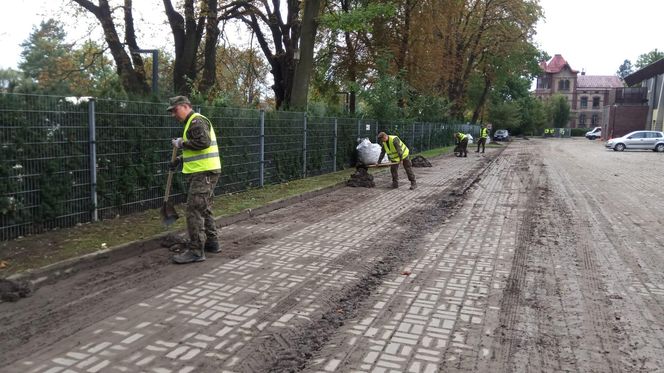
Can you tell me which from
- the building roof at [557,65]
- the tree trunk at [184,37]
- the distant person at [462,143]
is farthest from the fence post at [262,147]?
the building roof at [557,65]

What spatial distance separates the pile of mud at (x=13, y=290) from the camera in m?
5.02

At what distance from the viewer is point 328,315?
15.6 feet

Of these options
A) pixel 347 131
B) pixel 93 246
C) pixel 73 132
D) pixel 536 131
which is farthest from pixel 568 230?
pixel 536 131

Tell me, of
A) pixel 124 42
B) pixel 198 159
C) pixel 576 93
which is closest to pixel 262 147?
pixel 198 159

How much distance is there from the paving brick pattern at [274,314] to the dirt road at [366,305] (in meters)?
0.02

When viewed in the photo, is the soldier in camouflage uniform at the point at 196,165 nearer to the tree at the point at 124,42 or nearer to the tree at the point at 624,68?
the tree at the point at 124,42

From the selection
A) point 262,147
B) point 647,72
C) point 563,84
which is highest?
point 563,84

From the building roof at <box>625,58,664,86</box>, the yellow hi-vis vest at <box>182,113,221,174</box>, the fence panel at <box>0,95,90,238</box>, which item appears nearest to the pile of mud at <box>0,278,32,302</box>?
the fence panel at <box>0,95,90,238</box>

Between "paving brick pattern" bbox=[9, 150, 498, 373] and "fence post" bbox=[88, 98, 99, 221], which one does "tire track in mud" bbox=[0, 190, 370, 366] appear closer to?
"paving brick pattern" bbox=[9, 150, 498, 373]

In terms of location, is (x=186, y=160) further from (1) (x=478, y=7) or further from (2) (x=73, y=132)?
(1) (x=478, y=7)

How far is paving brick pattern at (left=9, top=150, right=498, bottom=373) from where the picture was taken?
3795 millimetres

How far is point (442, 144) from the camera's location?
41.6 meters

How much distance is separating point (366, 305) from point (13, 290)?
340 centimetres

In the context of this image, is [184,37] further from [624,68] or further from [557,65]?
[624,68]
